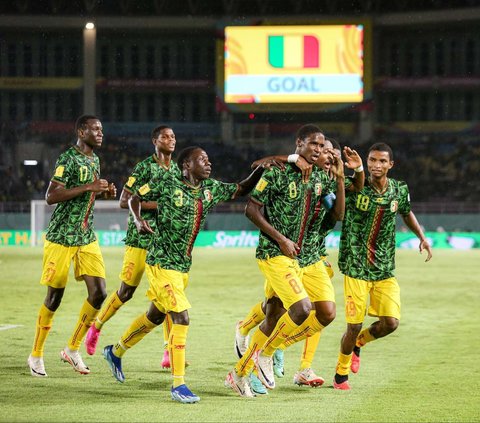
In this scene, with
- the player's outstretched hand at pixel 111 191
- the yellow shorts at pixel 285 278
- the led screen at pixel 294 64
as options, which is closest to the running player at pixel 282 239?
the yellow shorts at pixel 285 278

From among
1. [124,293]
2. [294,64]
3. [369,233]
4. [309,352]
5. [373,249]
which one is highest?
[294,64]

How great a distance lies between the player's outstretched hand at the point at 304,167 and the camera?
27.5 feet

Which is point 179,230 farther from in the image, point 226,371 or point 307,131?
point 226,371

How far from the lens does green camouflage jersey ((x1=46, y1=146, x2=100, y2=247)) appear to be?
9641 millimetres

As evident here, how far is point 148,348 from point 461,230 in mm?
30002

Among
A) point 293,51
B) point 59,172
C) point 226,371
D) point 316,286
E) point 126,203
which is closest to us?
point 316,286

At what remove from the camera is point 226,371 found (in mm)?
9781

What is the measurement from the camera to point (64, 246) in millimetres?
9664

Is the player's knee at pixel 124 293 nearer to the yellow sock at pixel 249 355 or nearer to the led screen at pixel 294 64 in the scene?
the yellow sock at pixel 249 355

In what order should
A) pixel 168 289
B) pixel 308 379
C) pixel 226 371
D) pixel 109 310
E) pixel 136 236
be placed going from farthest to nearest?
pixel 136 236 → pixel 109 310 → pixel 226 371 → pixel 308 379 → pixel 168 289

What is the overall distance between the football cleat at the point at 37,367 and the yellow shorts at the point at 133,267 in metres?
1.45

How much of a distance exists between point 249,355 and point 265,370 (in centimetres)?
31

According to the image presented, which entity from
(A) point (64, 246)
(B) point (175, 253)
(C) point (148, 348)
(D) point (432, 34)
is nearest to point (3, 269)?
(C) point (148, 348)

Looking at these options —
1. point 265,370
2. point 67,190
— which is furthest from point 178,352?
point 67,190
